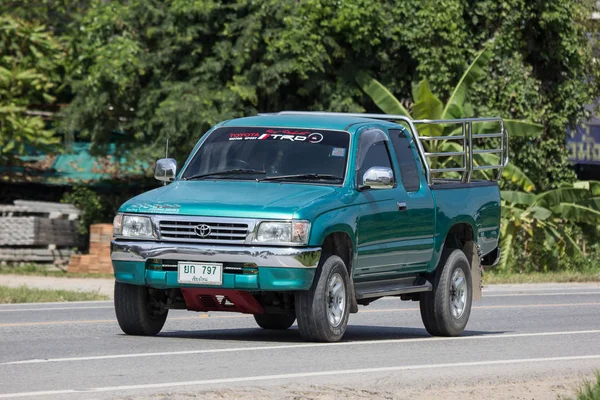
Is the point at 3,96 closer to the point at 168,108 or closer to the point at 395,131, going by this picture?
the point at 168,108

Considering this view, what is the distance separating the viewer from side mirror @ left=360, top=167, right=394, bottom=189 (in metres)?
11.9

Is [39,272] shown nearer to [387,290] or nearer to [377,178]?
[387,290]

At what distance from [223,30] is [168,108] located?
259cm

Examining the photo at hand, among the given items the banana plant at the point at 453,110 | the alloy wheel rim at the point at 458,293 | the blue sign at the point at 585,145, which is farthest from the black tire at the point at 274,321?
the blue sign at the point at 585,145

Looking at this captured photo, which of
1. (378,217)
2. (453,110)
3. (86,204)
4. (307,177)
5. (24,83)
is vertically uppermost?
(24,83)

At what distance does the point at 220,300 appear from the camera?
455 inches

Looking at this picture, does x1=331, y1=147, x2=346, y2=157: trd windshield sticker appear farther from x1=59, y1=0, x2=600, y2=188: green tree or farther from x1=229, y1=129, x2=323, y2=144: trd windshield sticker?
x1=59, y1=0, x2=600, y2=188: green tree

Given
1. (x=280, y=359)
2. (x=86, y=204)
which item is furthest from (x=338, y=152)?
(x=86, y=204)

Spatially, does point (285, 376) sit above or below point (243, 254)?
below

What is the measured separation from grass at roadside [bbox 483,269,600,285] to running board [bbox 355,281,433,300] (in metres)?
12.3

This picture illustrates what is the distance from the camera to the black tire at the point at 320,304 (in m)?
11.2

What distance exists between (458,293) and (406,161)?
1508mm

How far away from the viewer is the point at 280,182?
12.0 metres

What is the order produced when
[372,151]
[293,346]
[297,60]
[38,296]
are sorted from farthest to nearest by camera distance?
[297,60]
[38,296]
[372,151]
[293,346]
